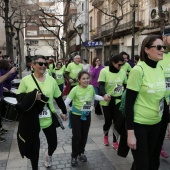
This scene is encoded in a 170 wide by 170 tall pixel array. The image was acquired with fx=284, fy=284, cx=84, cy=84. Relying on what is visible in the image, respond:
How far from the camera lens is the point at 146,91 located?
292 cm

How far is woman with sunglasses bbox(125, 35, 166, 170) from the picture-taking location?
9.54ft

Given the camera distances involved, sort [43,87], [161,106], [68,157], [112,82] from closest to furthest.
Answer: [161,106] → [43,87] → [68,157] → [112,82]

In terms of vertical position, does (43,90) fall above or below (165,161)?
above

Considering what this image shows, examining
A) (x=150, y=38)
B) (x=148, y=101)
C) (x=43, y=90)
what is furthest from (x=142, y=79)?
(x=43, y=90)

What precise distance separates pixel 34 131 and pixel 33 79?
0.72 meters

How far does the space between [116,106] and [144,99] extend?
234 centimetres

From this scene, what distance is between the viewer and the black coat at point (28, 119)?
3660 millimetres

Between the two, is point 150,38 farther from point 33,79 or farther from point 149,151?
point 33,79

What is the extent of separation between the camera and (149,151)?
3184 millimetres

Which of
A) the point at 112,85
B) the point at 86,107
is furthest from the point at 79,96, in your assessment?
the point at 112,85

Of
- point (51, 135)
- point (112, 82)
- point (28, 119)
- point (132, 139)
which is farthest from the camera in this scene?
point (112, 82)

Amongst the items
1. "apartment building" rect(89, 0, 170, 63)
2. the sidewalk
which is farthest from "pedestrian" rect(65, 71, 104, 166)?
"apartment building" rect(89, 0, 170, 63)

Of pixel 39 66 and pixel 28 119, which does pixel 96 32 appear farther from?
pixel 28 119

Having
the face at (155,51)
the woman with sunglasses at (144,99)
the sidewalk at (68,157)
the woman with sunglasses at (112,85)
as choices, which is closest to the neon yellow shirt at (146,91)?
the woman with sunglasses at (144,99)
